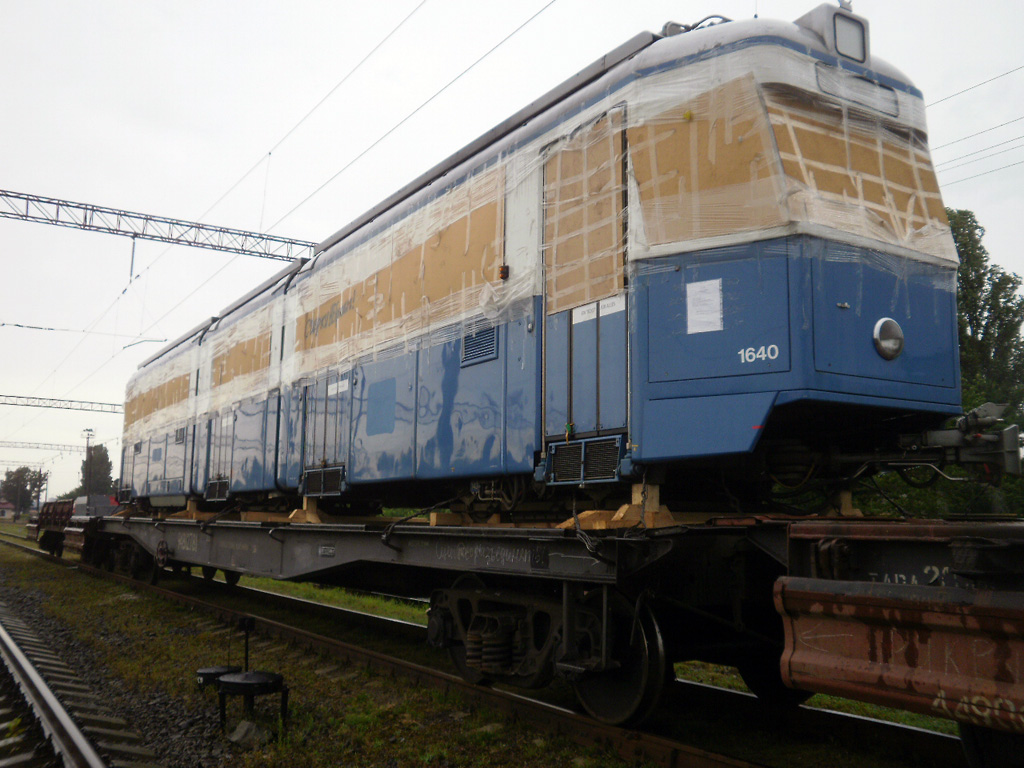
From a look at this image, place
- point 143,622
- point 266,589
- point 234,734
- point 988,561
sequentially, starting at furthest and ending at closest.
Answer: point 266,589 → point 143,622 → point 234,734 → point 988,561

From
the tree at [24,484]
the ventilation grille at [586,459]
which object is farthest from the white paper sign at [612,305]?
the tree at [24,484]

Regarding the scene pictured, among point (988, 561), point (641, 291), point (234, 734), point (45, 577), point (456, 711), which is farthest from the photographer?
point (45, 577)

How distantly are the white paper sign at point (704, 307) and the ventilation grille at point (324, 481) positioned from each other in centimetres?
502

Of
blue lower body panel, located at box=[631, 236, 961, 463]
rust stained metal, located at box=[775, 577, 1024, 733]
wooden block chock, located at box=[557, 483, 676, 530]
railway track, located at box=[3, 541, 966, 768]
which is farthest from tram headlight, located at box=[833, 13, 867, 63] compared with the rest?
railway track, located at box=[3, 541, 966, 768]

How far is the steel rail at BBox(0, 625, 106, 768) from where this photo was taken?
5258mm

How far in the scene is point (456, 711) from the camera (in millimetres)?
6344

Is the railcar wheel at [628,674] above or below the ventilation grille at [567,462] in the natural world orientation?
below

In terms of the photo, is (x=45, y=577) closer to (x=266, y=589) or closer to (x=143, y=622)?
(x=266, y=589)

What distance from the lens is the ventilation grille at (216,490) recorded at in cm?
1234

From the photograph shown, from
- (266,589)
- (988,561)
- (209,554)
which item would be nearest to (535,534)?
(988,561)

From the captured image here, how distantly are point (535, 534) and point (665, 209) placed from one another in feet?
7.66

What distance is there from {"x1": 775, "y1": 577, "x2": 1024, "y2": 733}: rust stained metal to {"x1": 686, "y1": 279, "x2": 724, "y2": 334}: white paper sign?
1611 millimetres

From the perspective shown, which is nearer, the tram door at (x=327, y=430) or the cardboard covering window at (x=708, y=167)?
the cardboard covering window at (x=708, y=167)

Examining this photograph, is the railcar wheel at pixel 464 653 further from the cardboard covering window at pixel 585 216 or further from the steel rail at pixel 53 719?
the steel rail at pixel 53 719
